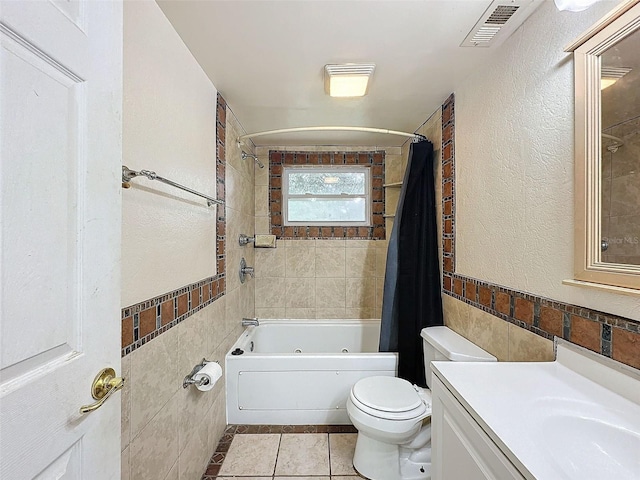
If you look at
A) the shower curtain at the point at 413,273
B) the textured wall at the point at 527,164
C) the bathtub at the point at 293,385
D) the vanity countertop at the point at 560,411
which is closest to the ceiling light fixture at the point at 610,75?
the textured wall at the point at 527,164

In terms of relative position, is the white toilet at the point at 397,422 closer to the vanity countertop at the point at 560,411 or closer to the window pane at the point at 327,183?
the vanity countertop at the point at 560,411

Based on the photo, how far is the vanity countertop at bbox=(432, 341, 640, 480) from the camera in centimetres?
69

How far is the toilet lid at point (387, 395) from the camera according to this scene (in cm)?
154

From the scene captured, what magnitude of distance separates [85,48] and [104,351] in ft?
2.03

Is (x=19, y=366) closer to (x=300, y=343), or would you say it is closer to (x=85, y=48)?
(x=85, y=48)

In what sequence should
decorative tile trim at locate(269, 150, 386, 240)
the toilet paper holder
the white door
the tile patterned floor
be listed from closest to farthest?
the white door, the toilet paper holder, the tile patterned floor, decorative tile trim at locate(269, 150, 386, 240)

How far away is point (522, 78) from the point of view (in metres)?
1.29

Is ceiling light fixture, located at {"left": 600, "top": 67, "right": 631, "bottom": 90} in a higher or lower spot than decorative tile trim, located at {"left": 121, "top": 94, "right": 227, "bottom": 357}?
higher

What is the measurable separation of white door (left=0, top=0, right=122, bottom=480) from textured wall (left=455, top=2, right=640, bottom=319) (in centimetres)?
137

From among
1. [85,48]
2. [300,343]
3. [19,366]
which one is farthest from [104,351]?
[300,343]

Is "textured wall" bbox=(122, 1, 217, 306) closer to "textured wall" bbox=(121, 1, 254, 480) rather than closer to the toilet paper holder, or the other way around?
"textured wall" bbox=(121, 1, 254, 480)

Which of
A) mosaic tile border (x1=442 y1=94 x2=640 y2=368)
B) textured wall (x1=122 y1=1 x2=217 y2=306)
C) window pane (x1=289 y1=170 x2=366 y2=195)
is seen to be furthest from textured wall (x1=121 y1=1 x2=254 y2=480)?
mosaic tile border (x1=442 y1=94 x2=640 y2=368)

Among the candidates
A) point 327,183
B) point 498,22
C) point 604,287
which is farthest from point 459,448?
point 327,183

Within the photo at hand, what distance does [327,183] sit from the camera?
3.06m
